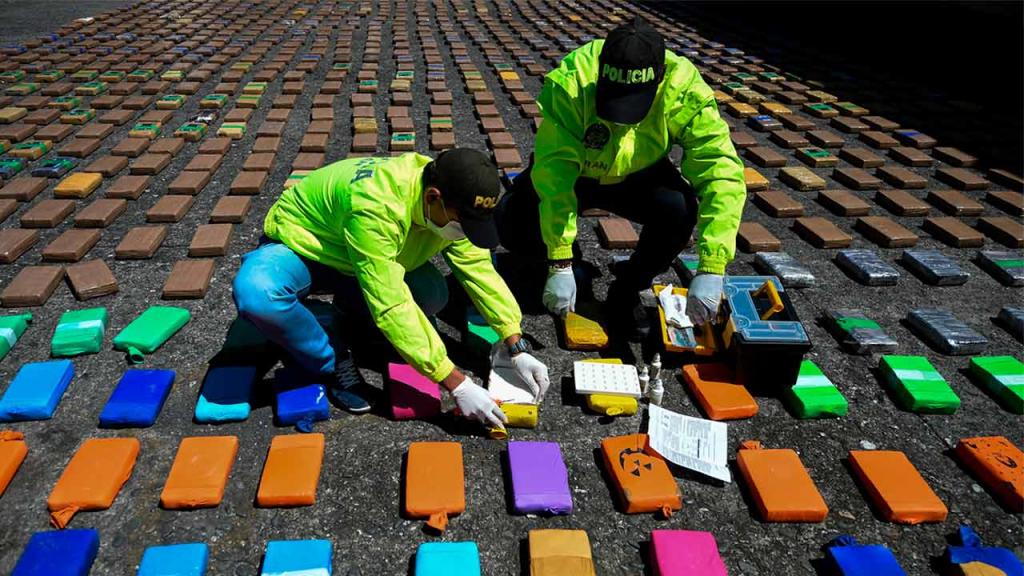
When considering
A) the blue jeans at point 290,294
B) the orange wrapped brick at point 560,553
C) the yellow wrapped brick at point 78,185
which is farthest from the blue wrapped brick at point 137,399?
the yellow wrapped brick at point 78,185

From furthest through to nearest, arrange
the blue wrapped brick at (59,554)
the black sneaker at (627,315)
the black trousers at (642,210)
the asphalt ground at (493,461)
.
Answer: the black sneaker at (627,315) < the black trousers at (642,210) < the asphalt ground at (493,461) < the blue wrapped brick at (59,554)

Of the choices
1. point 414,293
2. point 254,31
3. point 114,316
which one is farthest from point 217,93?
point 414,293

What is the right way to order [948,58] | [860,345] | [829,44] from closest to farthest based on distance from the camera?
1. [860,345]
2. [948,58]
3. [829,44]

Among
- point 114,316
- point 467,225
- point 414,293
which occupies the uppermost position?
point 467,225

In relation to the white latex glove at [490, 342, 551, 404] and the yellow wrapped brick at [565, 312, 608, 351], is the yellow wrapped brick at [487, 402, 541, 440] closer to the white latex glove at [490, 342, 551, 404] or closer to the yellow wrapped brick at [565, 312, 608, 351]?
the white latex glove at [490, 342, 551, 404]

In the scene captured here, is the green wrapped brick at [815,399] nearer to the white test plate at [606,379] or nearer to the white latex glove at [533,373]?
the white test plate at [606,379]

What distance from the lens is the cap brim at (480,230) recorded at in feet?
8.02

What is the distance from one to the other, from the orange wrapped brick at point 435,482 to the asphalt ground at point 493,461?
0.06 meters

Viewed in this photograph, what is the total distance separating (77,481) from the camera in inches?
94.7

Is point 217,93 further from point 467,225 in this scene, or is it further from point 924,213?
point 924,213

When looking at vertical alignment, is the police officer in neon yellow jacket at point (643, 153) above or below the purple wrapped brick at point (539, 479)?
above

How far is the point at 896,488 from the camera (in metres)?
2.50

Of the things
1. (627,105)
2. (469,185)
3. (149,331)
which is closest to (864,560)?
(469,185)

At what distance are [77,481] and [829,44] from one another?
10788 millimetres
